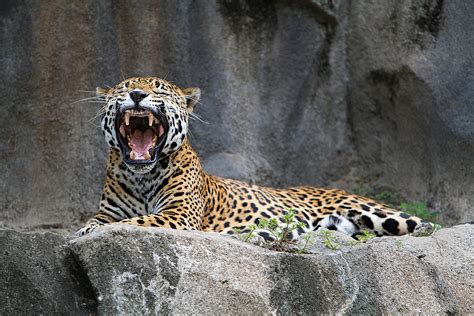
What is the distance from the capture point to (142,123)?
39.3ft

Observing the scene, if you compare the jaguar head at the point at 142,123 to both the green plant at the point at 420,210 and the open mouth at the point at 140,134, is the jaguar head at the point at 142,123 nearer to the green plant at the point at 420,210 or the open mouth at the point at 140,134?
the open mouth at the point at 140,134

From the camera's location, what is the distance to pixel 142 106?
1172 cm

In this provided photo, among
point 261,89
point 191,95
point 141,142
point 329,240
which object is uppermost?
point 191,95

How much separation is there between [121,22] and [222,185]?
8.58ft

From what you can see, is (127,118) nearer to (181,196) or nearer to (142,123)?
(142,123)

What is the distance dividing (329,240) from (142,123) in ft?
9.04

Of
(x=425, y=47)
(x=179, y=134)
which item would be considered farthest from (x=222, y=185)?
(x=425, y=47)

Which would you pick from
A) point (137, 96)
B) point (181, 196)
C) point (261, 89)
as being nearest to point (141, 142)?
point (137, 96)

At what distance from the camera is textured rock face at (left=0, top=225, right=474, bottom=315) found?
8.34m

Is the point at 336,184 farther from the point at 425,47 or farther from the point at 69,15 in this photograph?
the point at 69,15

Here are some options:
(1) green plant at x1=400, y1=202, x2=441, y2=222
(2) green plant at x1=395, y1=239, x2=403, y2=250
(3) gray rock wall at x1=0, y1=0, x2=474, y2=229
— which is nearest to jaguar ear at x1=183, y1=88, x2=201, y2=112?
(3) gray rock wall at x1=0, y1=0, x2=474, y2=229

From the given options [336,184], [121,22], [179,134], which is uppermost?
[121,22]

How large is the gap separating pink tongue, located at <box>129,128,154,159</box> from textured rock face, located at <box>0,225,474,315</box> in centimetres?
280

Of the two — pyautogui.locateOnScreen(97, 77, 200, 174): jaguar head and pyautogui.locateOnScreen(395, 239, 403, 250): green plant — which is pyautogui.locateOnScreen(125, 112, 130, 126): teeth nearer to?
pyautogui.locateOnScreen(97, 77, 200, 174): jaguar head
